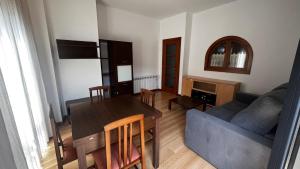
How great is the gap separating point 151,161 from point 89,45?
8.49 ft

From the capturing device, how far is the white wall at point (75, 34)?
2494 millimetres

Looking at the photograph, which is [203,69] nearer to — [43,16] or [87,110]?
[87,110]

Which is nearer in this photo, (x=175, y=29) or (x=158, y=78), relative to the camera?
(x=175, y=29)

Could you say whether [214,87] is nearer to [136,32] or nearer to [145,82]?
[145,82]

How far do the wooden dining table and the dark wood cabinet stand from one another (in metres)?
1.62

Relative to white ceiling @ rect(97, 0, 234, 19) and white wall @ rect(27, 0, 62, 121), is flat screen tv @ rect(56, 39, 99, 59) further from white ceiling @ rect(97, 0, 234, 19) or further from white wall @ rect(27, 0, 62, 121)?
white ceiling @ rect(97, 0, 234, 19)

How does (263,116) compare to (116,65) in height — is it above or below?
below

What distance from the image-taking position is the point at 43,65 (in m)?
2.36

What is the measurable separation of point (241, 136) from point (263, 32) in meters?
2.78

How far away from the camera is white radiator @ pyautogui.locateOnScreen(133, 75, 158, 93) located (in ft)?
15.0

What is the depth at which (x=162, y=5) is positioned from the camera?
3.43 m

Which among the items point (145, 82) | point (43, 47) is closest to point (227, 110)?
point (145, 82)

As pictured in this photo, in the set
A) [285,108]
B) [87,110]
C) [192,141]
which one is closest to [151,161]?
[192,141]

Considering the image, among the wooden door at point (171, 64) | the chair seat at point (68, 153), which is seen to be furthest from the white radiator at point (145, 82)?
the chair seat at point (68, 153)
